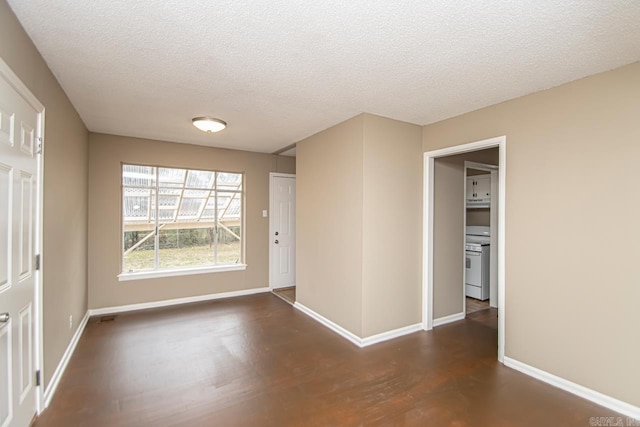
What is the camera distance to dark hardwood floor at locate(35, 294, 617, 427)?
2.14m

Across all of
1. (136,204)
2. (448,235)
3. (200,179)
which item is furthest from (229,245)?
(448,235)

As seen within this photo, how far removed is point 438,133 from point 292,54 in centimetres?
215

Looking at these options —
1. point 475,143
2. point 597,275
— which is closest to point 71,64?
point 475,143

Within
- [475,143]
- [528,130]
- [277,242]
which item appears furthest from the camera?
[277,242]

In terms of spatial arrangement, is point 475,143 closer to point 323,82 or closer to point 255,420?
point 323,82

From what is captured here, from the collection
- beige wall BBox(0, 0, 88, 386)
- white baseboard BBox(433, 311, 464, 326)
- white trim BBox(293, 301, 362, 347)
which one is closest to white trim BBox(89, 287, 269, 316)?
beige wall BBox(0, 0, 88, 386)

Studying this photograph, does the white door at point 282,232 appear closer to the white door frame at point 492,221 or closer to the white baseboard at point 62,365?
the white baseboard at point 62,365

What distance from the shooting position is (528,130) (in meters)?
2.76

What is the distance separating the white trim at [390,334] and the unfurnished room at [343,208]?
0.10ft

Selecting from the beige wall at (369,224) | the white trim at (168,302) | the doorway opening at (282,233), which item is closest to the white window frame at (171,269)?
the white trim at (168,302)

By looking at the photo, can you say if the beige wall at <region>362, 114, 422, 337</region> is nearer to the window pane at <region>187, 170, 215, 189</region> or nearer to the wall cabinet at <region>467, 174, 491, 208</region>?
the wall cabinet at <region>467, 174, 491, 208</region>

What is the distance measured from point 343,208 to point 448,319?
6.66ft

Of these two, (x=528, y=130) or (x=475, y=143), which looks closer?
(x=528, y=130)

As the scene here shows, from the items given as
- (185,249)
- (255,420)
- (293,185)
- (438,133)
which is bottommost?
(255,420)
